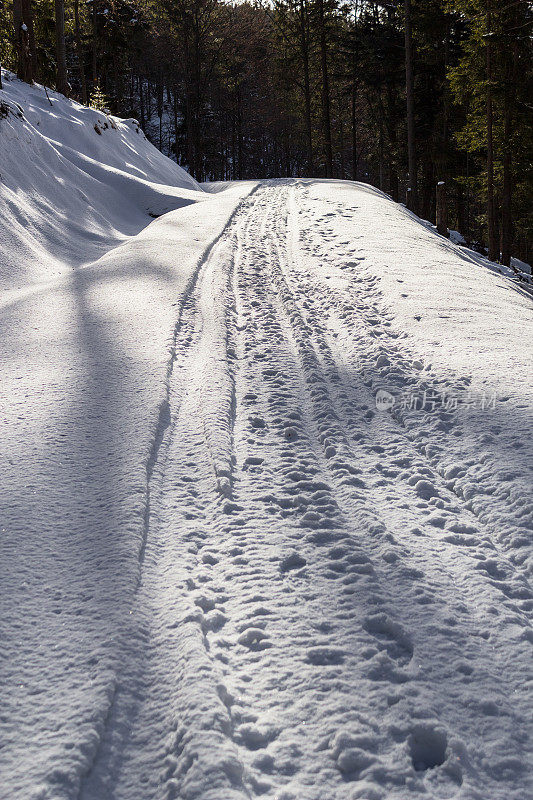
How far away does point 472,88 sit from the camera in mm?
17109

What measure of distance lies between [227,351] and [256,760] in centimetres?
364

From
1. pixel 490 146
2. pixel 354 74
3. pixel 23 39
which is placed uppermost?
pixel 354 74

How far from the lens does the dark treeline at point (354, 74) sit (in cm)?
1711

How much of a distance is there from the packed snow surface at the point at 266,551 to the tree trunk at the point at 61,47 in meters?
14.1

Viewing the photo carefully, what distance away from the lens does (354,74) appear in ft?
88.9

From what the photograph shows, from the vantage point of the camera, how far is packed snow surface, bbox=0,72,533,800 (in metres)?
1.75

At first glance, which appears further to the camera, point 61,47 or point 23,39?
point 61,47

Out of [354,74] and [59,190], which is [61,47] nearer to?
[59,190]

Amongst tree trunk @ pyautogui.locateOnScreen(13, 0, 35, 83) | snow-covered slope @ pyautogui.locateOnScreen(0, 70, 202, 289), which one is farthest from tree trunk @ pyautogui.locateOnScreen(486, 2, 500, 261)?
tree trunk @ pyautogui.locateOnScreen(13, 0, 35, 83)

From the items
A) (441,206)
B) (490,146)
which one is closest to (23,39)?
(441,206)

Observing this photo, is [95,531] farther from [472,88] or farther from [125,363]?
[472,88]

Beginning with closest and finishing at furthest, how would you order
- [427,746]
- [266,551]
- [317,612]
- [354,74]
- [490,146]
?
[427,746], [317,612], [266,551], [490,146], [354,74]

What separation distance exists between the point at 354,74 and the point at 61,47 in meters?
16.4

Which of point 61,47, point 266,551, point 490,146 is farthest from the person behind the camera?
point 490,146
